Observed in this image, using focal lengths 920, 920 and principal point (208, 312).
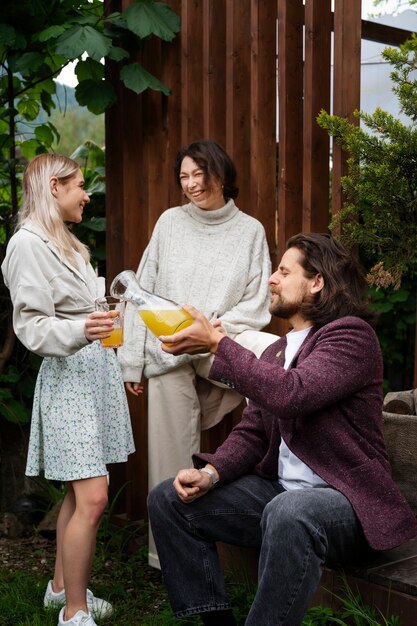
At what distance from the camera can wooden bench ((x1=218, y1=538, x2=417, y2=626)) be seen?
2605 mm

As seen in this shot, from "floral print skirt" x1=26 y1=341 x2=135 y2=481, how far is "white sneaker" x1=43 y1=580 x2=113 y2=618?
0.48m

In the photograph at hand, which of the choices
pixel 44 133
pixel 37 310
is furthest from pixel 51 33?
pixel 37 310

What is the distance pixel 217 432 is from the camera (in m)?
3.90

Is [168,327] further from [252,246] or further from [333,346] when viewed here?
[252,246]

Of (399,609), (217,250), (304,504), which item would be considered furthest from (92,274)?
(399,609)

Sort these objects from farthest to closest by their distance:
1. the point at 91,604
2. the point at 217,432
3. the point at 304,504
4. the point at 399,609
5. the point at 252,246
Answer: the point at 217,432
the point at 252,246
the point at 91,604
the point at 399,609
the point at 304,504

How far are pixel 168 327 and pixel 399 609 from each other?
40.9 inches

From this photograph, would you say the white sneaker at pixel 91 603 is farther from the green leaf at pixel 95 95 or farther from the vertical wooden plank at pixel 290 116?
the green leaf at pixel 95 95

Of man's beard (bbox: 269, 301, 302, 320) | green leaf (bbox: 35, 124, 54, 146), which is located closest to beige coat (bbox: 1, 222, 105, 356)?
man's beard (bbox: 269, 301, 302, 320)

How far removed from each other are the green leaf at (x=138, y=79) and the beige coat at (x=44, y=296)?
3.61 ft

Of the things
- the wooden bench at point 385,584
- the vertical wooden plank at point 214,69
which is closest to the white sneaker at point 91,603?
the wooden bench at point 385,584

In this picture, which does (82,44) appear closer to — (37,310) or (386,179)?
(37,310)

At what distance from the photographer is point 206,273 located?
3531 mm

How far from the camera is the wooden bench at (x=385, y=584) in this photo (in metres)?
2.61
